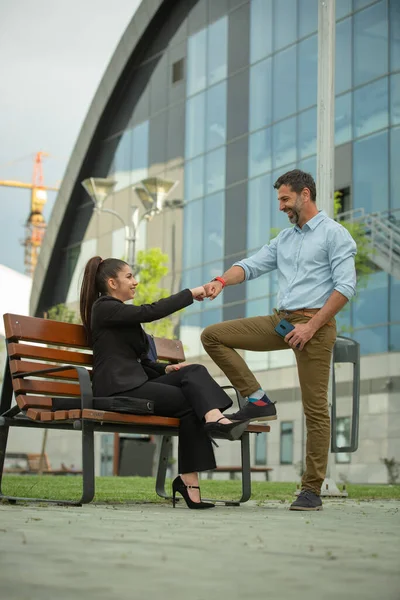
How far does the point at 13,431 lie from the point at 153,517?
36901mm

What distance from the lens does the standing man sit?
6805 mm

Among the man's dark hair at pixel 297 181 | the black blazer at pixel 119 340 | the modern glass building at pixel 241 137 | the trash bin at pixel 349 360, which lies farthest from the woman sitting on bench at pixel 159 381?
the modern glass building at pixel 241 137

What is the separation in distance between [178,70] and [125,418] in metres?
35.9

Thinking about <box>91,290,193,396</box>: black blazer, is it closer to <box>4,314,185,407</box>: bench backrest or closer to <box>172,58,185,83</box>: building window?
<box>4,314,185,407</box>: bench backrest

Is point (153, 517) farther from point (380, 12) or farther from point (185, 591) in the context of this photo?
point (380, 12)

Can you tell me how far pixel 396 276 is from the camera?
27984mm

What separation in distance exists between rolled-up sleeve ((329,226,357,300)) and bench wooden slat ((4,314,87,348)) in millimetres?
1805

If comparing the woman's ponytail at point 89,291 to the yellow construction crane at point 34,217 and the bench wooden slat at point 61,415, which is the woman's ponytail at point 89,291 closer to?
the bench wooden slat at point 61,415

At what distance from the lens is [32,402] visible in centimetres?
693

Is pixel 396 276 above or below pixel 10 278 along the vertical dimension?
below

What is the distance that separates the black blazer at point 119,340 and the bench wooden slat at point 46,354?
1.38 feet

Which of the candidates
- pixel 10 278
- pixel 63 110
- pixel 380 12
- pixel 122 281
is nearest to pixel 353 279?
pixel 122 281

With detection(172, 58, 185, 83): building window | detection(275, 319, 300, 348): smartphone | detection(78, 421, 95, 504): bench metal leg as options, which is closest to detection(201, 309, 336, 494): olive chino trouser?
detection(275, 319, 300, 348): smartphone

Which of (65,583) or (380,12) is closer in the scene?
(65,583)
